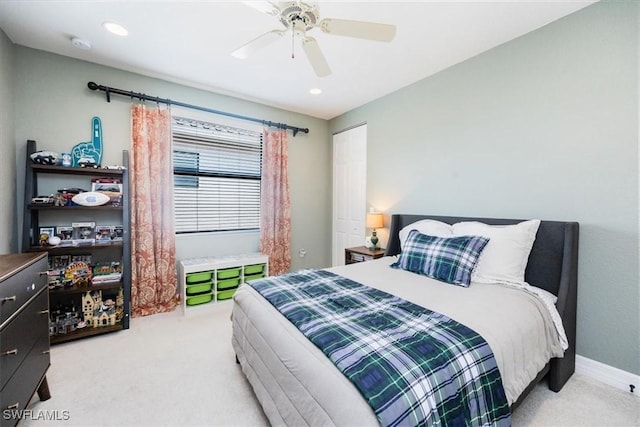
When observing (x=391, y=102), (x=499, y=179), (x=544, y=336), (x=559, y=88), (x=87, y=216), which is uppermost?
(x=391, y=102)

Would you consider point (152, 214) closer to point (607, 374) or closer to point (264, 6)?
point (264, 6)

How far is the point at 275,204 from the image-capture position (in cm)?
384

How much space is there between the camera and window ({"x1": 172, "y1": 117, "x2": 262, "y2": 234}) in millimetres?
3314

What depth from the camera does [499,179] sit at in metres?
2.43

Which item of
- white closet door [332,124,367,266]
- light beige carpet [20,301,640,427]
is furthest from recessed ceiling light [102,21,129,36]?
white closet door [332,124,367,266]

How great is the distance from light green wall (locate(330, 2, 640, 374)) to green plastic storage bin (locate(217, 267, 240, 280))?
8.34 feet

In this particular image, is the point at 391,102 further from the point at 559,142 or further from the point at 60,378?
the point at 60,378

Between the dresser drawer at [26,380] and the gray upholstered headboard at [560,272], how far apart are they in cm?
305

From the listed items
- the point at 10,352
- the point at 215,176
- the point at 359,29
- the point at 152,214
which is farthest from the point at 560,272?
the point at 152,214

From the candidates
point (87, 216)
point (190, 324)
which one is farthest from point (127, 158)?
point (190, 324)

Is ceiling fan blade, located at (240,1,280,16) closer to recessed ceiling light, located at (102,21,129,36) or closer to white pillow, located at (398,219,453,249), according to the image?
recessed ceiling light, located at (102,21,129,36)

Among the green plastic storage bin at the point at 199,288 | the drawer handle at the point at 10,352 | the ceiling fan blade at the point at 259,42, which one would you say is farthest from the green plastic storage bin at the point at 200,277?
the ceiling fan blade at the point at 259,42

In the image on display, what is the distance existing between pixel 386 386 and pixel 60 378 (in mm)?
2385

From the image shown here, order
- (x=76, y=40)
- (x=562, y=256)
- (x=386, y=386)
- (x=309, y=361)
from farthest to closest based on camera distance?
(x=76, y=40)
(x=562, y=256)
(x=309, y=361)
(x=386, y=386)
